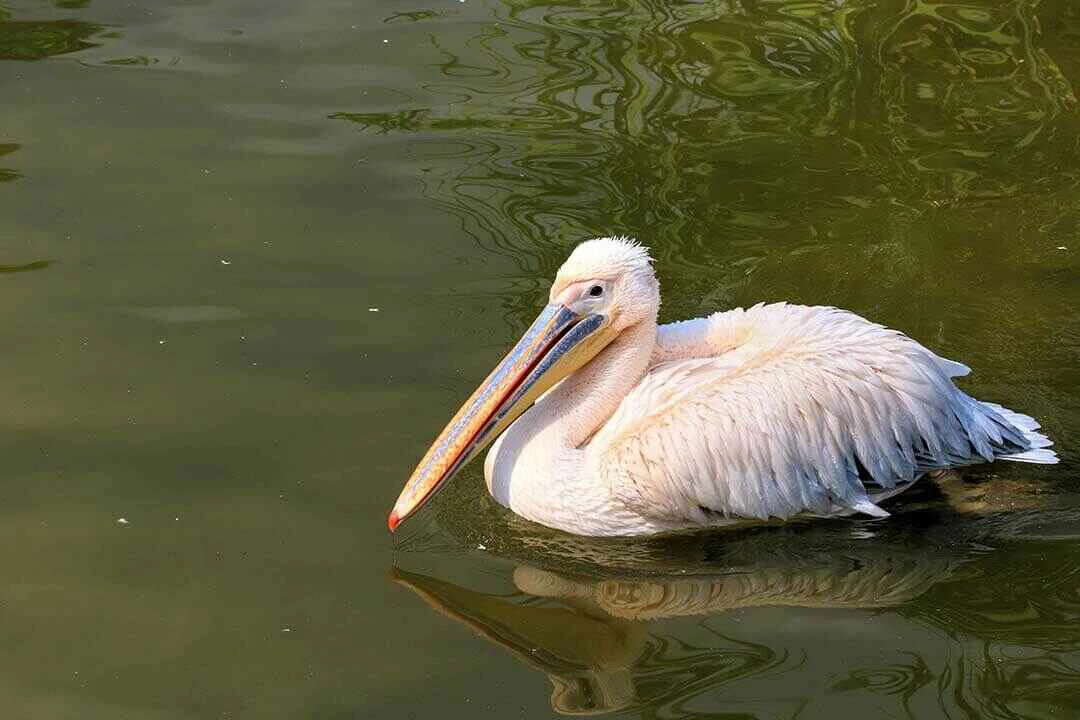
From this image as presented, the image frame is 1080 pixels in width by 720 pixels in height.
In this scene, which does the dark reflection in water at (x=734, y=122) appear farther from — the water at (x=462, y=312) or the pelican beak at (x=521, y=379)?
the pelican beak at (x=521, y=379)

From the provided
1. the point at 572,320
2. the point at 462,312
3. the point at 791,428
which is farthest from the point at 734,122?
the point at 791,428

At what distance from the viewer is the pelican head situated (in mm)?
4531

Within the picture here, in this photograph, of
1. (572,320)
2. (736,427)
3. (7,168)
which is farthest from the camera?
(7,168)

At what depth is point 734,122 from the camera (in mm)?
6770

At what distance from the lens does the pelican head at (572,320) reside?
14.9ft

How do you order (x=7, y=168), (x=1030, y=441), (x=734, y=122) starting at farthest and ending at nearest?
1. (x=734, y=122)
2. (x=7, y=168)
3. (x=1030, y=441)

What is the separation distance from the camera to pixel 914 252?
5836 millimetres

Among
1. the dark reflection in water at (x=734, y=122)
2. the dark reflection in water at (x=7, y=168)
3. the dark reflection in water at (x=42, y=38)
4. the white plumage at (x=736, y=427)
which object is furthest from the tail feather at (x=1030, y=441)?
the dark reflection in water at (x=42, y=38)

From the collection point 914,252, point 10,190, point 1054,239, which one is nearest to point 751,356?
point 914,252

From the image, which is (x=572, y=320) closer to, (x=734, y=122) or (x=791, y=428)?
(x=791, y=428)

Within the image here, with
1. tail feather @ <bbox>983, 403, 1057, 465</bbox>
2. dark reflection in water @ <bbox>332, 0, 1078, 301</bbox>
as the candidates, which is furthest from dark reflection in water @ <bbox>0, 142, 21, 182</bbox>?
tail feather @ <bbox>983, 403, 1057, 465</bbox>

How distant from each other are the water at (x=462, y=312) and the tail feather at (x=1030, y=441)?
0.08 meters

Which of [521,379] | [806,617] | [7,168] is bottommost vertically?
[806,617]

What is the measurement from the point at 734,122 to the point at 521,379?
2.63 meters
